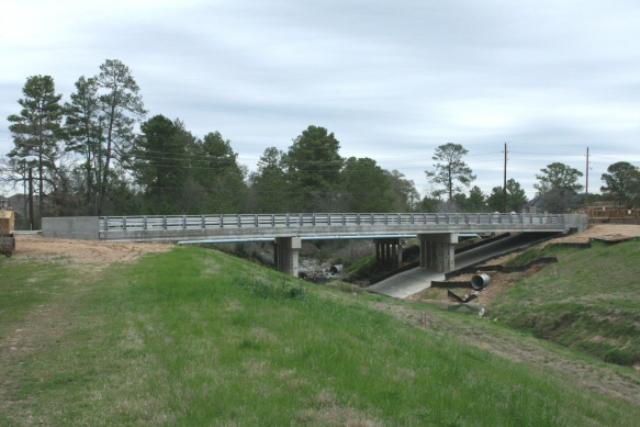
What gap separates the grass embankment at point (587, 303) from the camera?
22562 millimetres

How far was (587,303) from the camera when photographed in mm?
27297

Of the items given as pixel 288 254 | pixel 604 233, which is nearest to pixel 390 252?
pixel 288 254

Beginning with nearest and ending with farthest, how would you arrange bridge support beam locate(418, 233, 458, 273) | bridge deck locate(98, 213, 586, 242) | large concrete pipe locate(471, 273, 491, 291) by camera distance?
bridge deck locate(98, 213, 586, 242), large concrete pipe locate(471, 273, 491, 291), bridge support beam locate(418, 233, 458, 273)

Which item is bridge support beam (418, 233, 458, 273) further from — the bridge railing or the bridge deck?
the bridge railing

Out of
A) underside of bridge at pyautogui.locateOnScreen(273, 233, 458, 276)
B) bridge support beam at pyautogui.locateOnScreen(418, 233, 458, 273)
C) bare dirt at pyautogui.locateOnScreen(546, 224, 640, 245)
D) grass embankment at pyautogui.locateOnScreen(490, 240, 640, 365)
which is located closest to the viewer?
grass embankment at pyautogui.locateOnScreen(490, 240, 640, 365)

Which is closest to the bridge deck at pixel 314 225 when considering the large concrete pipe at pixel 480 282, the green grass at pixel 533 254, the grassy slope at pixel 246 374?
the green grass at pixel 533 254

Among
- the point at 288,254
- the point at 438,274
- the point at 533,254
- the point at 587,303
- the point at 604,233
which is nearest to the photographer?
the point at 587,303

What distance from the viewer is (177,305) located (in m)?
14.0

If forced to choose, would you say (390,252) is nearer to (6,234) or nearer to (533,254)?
(533,254)

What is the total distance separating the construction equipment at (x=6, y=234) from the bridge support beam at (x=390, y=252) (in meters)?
38.1

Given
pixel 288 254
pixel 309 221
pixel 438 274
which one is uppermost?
pixel 309 221

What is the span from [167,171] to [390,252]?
2637 centimetres

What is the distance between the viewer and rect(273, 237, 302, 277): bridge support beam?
4372cm

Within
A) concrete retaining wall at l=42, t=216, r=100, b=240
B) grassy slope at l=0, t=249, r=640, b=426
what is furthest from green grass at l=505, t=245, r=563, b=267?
grassy slope at l=0, t=249, r=640, b=426
